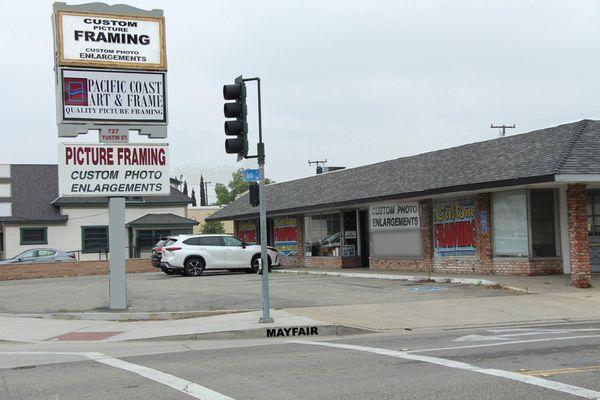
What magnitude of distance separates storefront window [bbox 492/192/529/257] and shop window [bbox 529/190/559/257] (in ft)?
0.82

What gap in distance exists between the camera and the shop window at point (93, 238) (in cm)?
4553

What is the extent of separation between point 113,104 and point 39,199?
1253 inches

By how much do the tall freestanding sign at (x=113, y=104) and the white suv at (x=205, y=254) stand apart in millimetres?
10154

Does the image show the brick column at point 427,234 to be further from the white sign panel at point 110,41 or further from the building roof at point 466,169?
the white sign panel at point 110,41

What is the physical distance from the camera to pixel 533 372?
811cm

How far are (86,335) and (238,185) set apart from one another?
75.9 m

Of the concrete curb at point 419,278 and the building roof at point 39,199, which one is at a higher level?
the building roof at point 39,199

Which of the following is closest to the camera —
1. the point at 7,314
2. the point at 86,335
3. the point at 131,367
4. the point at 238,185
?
the point at 131,367

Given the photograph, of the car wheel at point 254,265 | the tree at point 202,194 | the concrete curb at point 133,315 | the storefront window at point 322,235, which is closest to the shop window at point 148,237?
the storefront window at point 322,235

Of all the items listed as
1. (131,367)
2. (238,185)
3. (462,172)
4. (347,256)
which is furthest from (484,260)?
(238,185)

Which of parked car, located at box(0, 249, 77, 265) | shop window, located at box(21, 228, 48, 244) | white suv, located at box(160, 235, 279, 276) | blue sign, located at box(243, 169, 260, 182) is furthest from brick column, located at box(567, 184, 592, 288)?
shop window, located at box(21, 228, 48, 244)

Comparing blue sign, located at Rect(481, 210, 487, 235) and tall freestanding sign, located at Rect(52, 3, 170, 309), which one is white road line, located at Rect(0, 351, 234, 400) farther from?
blue sign, located at Rect(481, 210, 487, 235)

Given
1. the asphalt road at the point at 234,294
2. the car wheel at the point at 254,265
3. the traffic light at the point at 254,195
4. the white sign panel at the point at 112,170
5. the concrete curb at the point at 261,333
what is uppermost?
the white sign panel at the point at 112,170

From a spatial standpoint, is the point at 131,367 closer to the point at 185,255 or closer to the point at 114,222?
the point at 114,222
